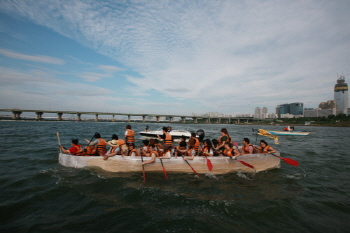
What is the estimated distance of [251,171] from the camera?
30.4ft

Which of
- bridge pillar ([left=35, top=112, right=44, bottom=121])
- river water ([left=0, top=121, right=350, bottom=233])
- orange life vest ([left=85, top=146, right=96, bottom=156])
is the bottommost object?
river water ([left=0, top=121, right=350, bottom=233])

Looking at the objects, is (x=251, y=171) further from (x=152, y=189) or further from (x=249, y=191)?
(x=152, y=189)

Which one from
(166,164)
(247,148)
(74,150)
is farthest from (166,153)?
(74,150)

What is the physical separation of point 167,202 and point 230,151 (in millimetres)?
4590

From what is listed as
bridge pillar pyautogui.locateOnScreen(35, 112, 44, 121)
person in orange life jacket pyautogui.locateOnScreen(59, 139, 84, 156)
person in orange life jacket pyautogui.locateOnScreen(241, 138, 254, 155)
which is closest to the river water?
person in orange life jacket pyautogui.locateOnScreen(59, 139, 84, 156)

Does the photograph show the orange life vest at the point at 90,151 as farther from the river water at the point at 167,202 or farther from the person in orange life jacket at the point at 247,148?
the person in orange life jacket at the point at 247,148

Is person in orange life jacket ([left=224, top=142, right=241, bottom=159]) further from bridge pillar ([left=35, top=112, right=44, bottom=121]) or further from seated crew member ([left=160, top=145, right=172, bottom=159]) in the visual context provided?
bridge pillar ([left=35, top=112, right=44, bottom=121])

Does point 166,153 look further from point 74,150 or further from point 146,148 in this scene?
point 74,150

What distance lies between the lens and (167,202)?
6.01 metres

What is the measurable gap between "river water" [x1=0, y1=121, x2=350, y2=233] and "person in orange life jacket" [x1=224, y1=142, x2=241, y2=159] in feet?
3.52

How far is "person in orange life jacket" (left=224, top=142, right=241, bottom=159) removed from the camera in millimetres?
8875

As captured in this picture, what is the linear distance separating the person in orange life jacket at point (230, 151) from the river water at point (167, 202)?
1.07 metres

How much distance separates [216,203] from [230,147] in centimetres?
434

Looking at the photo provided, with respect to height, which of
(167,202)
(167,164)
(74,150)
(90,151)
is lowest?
(167,202)
